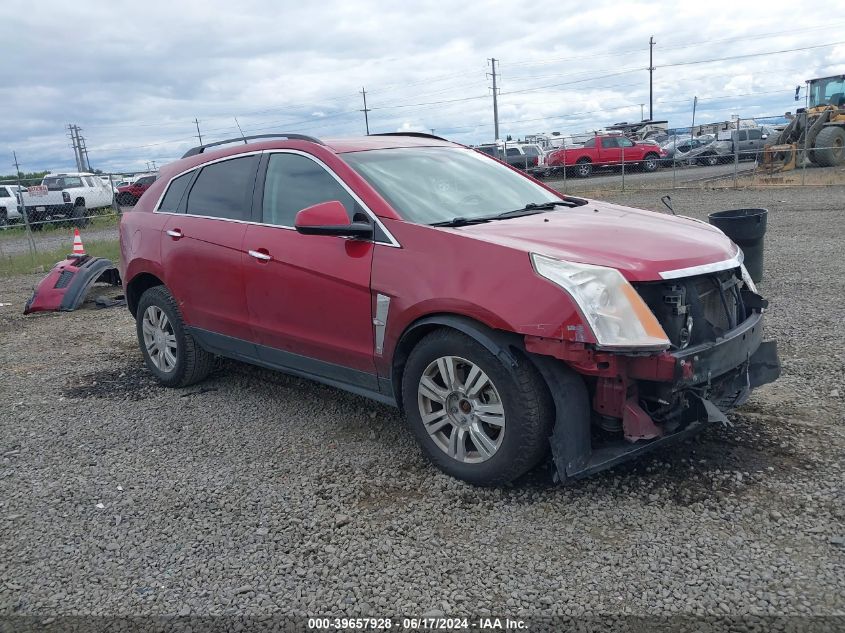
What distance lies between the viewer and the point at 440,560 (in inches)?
124

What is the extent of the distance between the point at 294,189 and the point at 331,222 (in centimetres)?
81

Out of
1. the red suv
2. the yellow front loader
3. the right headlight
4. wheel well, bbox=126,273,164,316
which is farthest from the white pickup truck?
the right headlight

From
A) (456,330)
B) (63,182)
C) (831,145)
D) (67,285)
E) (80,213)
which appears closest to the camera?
(456,330)

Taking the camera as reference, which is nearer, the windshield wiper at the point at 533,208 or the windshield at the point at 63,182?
the windshield wiper at the point at 533,208

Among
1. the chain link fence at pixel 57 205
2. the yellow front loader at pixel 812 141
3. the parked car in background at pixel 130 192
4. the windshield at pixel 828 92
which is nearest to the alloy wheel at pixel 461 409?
the chain link fence at pixel 57 205

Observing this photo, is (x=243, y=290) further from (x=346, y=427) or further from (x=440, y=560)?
(x=440, y=560)

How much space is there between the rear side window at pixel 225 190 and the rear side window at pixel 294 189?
0.66ft

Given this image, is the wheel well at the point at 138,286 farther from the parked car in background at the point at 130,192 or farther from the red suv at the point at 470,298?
the parked car in background at the point at 130,192

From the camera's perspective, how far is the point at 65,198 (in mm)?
24938

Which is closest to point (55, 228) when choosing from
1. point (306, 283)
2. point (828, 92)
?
point (306, 283)

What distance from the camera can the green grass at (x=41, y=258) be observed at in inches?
562

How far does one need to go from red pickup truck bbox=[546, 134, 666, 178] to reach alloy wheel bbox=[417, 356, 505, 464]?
2760 centimetres

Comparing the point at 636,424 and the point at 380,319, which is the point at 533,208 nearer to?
the point at 380,319

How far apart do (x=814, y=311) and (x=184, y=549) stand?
590 cm
